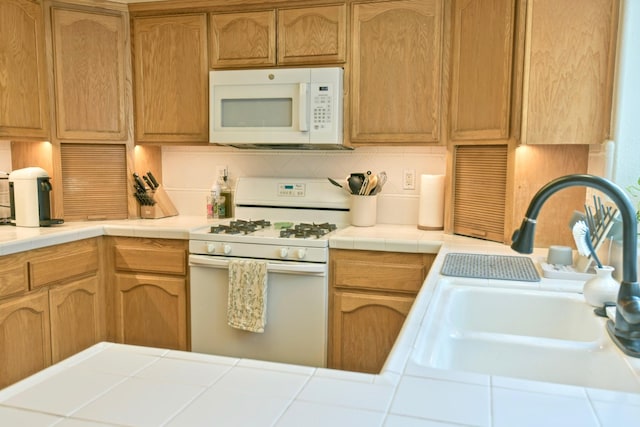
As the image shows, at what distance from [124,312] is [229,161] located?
3.67 feet

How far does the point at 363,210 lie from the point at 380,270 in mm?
489

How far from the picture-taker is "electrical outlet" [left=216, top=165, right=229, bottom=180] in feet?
11.0

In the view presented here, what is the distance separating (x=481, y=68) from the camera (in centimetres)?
252

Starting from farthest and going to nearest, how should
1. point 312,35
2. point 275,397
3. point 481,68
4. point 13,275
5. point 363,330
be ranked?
point 312,35, point 363,330, point 481,68, point 13,275, point 275,397

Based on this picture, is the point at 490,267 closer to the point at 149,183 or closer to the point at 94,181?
the point at 149,183

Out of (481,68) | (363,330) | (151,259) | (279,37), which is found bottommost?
(363,330)

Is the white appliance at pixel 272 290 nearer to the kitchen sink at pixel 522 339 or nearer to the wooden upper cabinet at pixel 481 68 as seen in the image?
the wooden upper cabinet at pixel 481 68

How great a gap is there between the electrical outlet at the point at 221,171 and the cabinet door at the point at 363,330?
1210mm

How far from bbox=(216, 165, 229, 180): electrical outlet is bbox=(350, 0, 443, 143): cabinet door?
961 mm

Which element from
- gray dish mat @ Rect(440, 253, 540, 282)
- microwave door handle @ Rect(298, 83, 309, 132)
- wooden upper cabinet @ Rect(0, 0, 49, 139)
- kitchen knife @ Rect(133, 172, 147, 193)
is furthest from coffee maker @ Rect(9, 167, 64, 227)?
gray dish mat @ Rect(440, 253, 540, 282)

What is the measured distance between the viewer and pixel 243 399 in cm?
77

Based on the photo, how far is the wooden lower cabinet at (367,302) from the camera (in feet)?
8.42

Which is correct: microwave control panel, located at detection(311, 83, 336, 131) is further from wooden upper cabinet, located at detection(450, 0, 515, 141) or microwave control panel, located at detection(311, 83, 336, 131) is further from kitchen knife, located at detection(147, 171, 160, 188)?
kitchen knife, located at detection(147, 171, 160, 188)

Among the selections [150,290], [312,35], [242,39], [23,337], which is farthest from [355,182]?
[23,337]
